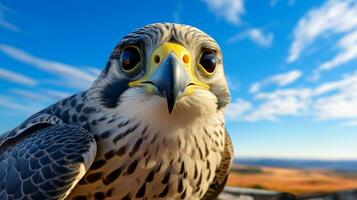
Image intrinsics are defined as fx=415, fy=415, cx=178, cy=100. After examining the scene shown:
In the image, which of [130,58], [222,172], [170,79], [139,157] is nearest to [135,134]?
[139,157]

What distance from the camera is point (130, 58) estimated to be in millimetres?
3070

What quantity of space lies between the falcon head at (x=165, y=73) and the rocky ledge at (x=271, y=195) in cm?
329

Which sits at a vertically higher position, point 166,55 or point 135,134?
point 166,55

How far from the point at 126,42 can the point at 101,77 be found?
44 cm

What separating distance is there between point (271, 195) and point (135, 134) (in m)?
3.70

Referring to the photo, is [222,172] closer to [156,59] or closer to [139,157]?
[139,157]

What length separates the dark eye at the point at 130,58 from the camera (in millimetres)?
3059

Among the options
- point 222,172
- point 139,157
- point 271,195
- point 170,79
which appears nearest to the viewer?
point 170,79

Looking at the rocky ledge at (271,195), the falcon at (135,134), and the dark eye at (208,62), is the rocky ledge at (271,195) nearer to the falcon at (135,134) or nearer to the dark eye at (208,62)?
the falcon at (135,134)

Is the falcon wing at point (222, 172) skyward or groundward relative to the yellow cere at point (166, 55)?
groundward

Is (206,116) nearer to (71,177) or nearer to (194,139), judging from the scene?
(194,139)

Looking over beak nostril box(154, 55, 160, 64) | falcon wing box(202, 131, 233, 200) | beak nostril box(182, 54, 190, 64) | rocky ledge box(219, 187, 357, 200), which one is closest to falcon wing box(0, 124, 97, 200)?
beak nostril box(154, 55, 160, 64)

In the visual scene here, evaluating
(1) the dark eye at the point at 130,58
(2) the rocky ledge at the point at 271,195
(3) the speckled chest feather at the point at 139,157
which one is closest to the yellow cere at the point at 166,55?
(1) the dark eye at the point at 130,58

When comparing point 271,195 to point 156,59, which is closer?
point 156,59
